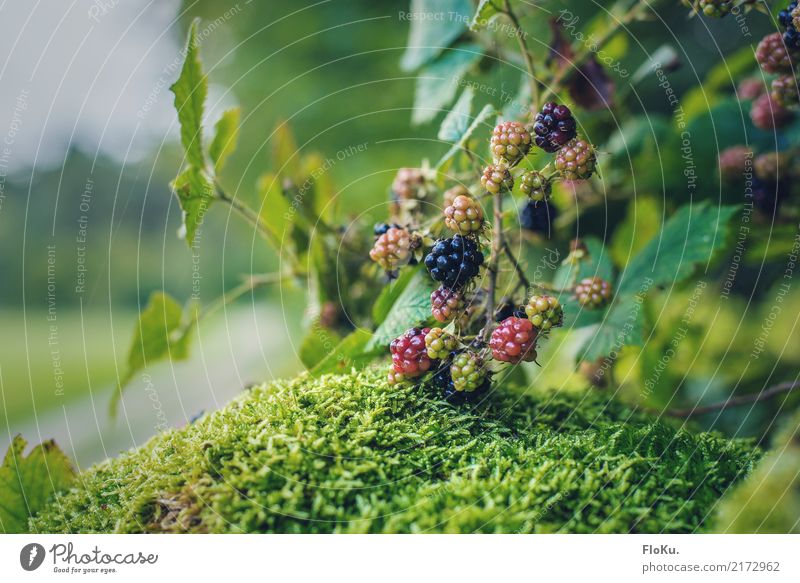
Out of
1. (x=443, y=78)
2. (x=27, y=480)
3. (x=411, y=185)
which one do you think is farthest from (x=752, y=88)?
(x=27, y=480)

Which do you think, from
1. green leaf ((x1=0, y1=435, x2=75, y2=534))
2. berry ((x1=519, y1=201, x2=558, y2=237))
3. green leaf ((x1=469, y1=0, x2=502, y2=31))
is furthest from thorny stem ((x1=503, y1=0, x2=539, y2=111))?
green leaf ((x1=0, y1=435, x2=75, y2=534))

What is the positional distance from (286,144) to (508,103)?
0.33 m

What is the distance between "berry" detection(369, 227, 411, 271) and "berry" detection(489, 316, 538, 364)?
124 mm

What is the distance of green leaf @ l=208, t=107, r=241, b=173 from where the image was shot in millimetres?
698

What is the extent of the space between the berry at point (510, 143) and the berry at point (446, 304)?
0.13 meters

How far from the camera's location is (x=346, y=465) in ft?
1.65

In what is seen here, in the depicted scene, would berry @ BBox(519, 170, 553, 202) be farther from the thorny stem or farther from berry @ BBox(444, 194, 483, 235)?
the thorny stem

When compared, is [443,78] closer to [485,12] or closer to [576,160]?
[485,12]

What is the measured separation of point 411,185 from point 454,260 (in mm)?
169

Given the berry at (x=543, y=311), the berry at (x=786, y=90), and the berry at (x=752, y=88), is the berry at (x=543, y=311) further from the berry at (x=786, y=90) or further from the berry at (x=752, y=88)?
the berry at (x=752, y=88)

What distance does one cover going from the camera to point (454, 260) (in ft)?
1.78

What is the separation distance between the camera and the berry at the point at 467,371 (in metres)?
0.54

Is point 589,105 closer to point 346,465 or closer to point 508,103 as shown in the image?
point 508,103
